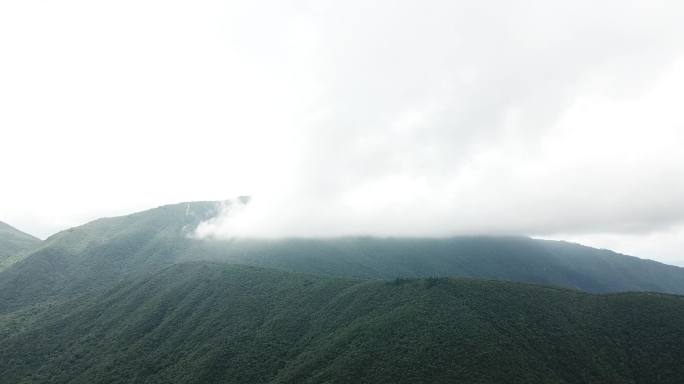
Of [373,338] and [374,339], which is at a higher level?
[373,338]

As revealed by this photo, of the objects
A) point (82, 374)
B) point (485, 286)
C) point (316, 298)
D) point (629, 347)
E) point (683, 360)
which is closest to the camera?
point (683, 360)

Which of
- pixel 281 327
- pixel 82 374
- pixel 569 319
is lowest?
pixel 82 374

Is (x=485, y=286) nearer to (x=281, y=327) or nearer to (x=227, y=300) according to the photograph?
(x=281, y=327)

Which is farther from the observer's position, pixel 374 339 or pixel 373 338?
pixel 373 338

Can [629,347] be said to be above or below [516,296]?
below

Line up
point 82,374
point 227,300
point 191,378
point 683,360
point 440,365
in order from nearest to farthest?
point 440,365 → point 683,360 → point 191,378 → point 82,374 → point 227,300

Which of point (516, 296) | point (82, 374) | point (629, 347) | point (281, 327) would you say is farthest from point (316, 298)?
point (629, 347)

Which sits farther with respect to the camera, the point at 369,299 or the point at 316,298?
the point at 316,298

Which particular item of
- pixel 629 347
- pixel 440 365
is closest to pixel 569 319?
pixel 629 347
